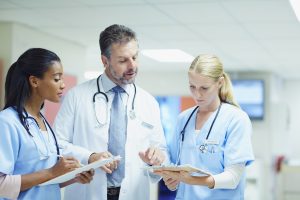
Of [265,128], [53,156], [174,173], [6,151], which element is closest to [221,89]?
[174,173]

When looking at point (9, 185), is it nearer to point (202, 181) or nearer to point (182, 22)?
point (202, 181)

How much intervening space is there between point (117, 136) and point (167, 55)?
4.20 metres

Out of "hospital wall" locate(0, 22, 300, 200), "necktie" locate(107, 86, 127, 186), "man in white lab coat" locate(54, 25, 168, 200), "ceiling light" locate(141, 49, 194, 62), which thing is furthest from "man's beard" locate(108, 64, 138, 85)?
"ceiling light" locate(141, 49, 194, 62)

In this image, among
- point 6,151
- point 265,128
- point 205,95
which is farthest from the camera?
point 265,128

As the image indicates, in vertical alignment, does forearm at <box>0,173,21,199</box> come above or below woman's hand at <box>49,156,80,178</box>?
below

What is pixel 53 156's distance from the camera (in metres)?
2.06

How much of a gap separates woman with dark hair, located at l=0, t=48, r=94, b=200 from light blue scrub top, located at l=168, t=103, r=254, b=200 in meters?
0.47

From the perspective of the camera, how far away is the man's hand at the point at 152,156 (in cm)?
219

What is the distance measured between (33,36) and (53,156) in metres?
2.98

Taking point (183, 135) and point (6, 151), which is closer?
point (6, 151)

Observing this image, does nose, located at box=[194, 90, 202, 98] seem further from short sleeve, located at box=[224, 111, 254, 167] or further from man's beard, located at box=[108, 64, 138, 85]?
man's beard, located at box=[108, 64, 138, 85]

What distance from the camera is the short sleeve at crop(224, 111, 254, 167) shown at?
2104 millimetres

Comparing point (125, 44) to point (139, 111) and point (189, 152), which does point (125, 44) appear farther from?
point (189, 152)

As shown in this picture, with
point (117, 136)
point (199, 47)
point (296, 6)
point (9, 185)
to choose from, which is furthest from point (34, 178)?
point (199, 47)
